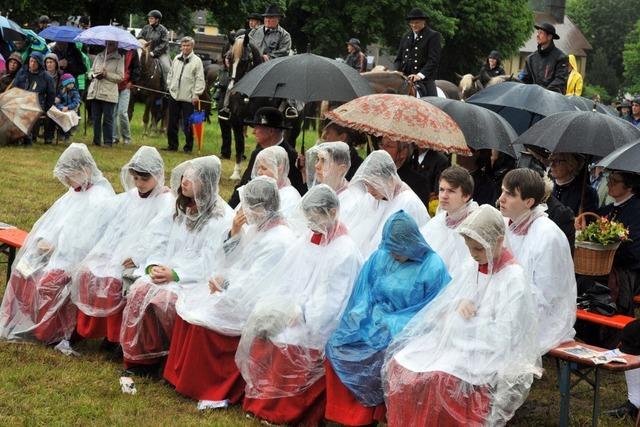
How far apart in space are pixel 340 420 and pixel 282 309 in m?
0.76

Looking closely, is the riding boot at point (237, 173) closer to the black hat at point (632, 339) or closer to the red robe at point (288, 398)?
the red robe at point (288, 398)

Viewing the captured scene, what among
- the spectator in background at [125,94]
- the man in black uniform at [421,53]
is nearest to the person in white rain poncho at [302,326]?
the man in black uniform at [421,53]

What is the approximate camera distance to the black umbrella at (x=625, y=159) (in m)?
7.40

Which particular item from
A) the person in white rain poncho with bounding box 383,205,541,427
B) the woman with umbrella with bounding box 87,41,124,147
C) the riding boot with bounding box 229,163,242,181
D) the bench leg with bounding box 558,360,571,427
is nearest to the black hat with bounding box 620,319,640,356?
the bench leg with bounding box 558,360,571,427

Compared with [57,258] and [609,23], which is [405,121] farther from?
[609,23]

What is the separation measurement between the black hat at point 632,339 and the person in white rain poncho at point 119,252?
3157mm

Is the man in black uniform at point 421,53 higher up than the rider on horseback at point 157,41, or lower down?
higher up

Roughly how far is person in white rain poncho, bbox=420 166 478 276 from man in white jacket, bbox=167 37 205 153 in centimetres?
1061

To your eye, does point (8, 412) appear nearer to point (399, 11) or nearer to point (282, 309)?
point (282, 309)

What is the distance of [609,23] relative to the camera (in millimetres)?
104438

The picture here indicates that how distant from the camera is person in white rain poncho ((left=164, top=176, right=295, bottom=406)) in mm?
6855

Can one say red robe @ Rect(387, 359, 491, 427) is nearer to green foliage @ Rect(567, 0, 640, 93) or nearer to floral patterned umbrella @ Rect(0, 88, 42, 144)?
floral patterned umbrella @ Rect(0, 88, 42, 144)

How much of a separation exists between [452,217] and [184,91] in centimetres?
1096

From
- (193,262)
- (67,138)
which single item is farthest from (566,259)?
(67,138)
